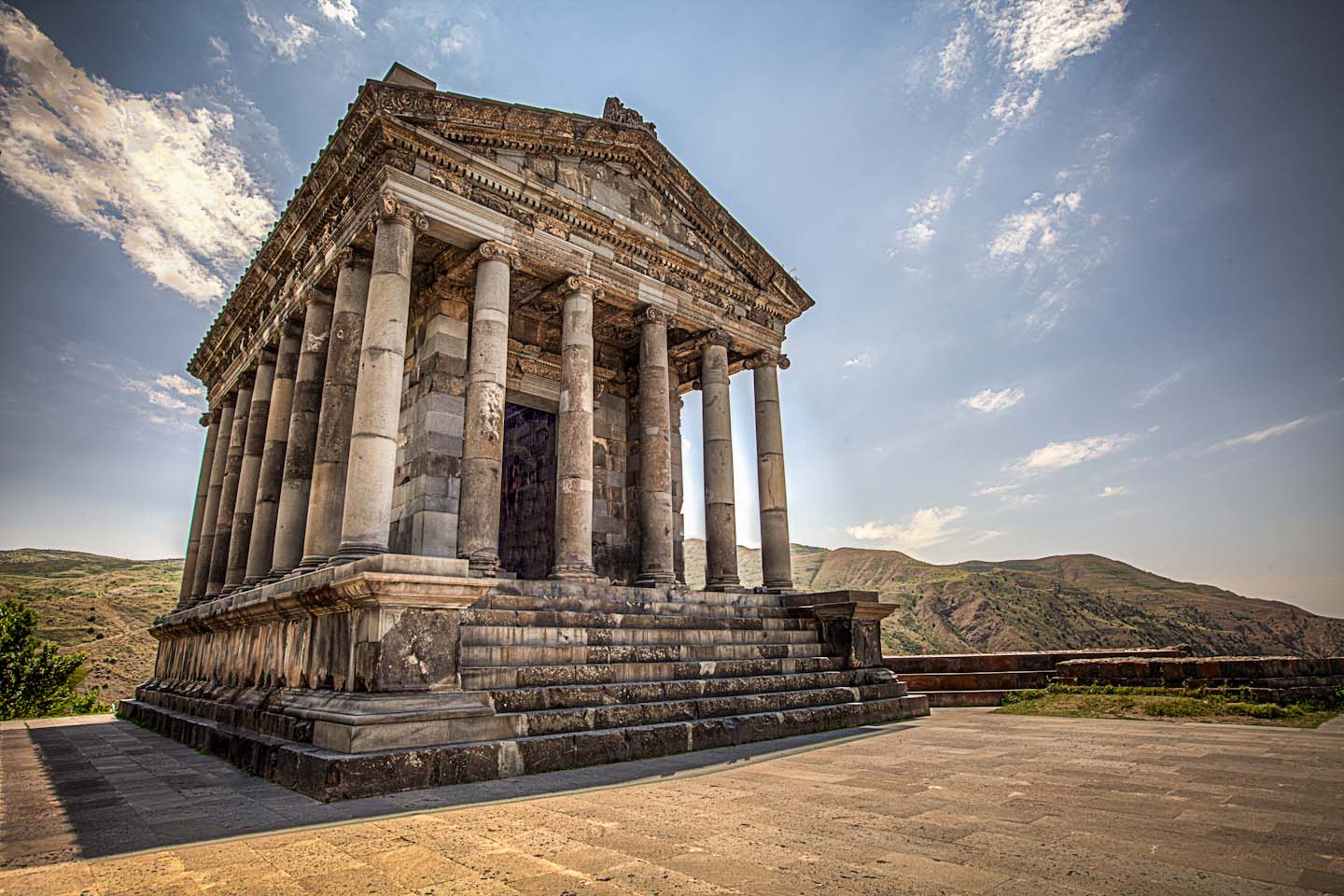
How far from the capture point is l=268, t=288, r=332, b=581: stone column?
43.0 feet

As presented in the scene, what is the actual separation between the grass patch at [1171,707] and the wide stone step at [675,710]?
334cm

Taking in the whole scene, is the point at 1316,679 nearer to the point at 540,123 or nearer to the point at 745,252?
the point at 745,252

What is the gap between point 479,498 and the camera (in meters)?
12.2

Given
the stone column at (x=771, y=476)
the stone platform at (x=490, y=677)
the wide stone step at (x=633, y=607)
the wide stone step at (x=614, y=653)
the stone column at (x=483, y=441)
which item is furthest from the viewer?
the stone column at (x=771, y=476)

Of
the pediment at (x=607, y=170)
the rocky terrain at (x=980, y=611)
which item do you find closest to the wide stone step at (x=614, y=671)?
the pediment at (x=607, y=170)

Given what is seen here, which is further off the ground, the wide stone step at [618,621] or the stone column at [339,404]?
the stone column at [339,404]

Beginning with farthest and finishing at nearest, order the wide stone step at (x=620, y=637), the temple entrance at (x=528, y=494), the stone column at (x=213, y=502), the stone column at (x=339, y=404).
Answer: the stone column at (x=213, y=502) → the temple entrance at (x=528, y=494) → the stone column at (x=339, y=404) → the wide stone step at (x=620, y=637)

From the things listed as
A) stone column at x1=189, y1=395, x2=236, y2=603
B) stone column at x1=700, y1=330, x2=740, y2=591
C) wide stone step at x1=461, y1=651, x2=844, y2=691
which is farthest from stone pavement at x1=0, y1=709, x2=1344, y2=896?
stone column at x1=189, y1=395, x2=236, y2=603

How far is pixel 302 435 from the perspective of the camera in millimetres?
13750

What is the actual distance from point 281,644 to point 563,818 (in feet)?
18.9

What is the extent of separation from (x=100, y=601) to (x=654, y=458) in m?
53.8

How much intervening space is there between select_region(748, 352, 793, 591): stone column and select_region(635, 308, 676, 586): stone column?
2.85m

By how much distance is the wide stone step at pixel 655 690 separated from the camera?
764 centimetres

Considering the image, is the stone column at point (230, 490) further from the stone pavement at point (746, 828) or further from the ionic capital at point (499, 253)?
the stone pavement at point (746, 828)
